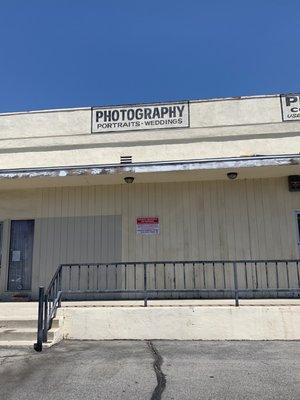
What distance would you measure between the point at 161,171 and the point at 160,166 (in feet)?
0.41

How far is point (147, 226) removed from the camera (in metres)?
11.2

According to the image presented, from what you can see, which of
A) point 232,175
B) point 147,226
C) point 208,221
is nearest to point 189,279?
point 208,221

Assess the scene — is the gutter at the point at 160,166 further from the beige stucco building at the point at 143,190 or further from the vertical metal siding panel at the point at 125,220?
the vertical metal siding panel at the point at 125,220

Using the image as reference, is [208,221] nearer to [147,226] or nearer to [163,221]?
[163,221]

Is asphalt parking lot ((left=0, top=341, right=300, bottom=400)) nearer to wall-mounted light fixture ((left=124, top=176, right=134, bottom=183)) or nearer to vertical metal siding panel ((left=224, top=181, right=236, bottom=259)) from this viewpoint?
vertical metal siding panel ((left=224, top=181, right=236, bottom=259))

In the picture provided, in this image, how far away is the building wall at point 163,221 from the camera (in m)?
10.9

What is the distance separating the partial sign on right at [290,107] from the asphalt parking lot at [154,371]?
604cm

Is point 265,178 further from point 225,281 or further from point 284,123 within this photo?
point 225,281

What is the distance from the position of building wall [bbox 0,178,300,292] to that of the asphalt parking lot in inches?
125

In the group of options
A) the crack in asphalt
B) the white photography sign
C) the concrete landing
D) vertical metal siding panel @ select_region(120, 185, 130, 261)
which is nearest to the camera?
the crack in asphalt

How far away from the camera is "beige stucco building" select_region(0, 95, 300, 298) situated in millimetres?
10820

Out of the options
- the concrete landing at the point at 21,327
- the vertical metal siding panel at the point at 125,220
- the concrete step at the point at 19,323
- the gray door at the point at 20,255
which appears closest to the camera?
the concrete landing at the point at 21,327

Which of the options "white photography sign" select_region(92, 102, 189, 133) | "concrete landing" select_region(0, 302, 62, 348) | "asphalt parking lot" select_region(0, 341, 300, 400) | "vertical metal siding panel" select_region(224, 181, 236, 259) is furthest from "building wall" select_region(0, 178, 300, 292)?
"asphalt parking lot" select_region(0, 341, 300, 400)

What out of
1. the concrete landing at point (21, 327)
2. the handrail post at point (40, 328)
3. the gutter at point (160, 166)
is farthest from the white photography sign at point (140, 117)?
the handrail post at point (40, 328)
